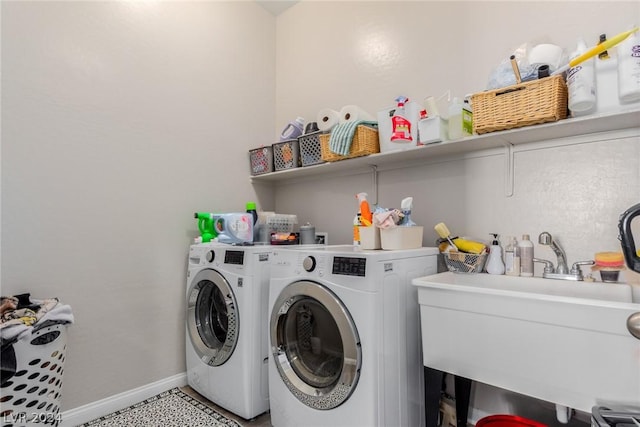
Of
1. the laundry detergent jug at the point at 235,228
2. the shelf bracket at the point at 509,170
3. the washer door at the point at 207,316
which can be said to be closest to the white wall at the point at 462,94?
the shelf bracket at the point at 509,170

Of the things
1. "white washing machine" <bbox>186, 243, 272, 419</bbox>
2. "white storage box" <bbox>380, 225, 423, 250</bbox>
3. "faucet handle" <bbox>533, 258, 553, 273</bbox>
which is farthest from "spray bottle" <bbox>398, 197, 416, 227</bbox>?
"white washing machine" <bbox>186, 243, 272, 419</bbox>

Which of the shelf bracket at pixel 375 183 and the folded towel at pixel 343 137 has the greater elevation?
the folded towel at pixel 343 137

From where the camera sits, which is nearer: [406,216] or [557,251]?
[557,251]

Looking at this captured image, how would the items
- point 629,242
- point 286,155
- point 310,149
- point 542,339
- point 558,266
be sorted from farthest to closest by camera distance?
point 286,155, point 310,149, point 558,266, point 542,339, point 629,242

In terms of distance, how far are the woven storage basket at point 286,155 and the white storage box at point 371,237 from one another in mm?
983

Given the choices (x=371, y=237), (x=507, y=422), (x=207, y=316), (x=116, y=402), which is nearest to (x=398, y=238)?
(x=371, y=237)

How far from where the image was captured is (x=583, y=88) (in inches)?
51.9

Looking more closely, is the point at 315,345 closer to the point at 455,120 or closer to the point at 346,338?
the point at 346,338

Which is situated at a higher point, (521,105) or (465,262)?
(521,105)

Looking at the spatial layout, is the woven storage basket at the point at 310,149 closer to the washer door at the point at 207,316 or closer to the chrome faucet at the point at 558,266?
the washer door at the point at 207,316

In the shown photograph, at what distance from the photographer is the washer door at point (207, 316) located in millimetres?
2039

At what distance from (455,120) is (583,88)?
53 centimetres

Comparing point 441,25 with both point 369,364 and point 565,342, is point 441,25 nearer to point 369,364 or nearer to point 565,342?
point 565,342

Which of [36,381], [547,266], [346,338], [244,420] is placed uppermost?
[547,266]
